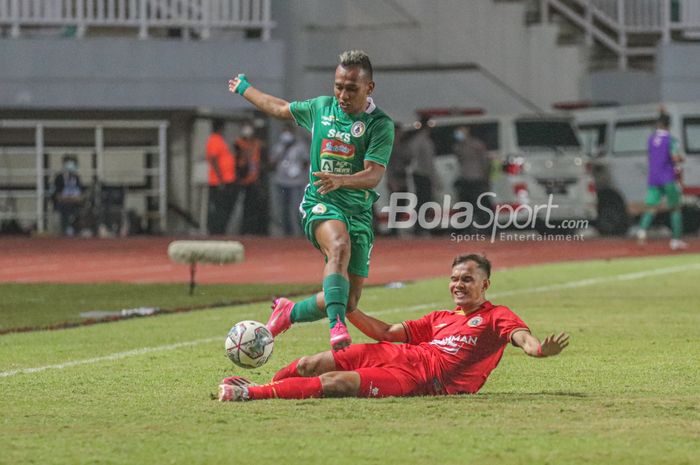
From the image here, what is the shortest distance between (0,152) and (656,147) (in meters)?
13.8

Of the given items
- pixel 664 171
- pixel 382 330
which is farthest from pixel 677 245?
pixel 382 330

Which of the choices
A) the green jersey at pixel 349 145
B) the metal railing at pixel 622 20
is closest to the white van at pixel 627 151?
the metal railing at pixel 622 20

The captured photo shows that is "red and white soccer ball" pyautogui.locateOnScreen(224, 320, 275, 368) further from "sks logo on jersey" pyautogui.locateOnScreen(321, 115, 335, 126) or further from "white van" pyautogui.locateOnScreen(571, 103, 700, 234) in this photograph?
"white van" pyautogui.locateOnScreen(571, 103, 700, 234)

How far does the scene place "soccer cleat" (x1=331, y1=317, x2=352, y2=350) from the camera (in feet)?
31.9

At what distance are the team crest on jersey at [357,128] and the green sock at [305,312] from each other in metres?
1.11

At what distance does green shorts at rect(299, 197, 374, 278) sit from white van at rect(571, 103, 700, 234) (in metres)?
21.2

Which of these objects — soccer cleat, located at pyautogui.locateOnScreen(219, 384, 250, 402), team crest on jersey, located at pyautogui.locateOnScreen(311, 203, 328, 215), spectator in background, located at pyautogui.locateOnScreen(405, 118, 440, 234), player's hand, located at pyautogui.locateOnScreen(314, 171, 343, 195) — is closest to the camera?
soccer cleat, located at pyautogui.locateOnScreen(219, 384, 250, 402)

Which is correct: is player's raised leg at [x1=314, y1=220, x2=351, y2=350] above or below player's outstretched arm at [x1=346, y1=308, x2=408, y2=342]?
above

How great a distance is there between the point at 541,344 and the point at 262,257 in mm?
18916

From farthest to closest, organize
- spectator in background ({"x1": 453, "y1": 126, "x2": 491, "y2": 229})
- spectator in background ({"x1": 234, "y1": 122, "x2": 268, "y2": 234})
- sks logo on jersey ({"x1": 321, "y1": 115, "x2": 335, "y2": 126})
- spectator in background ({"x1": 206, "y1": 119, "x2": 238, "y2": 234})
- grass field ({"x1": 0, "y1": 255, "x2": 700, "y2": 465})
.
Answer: spectator in background ({"x1": 234, "y1": 122, "x2": 268, "y2": 234}), spectator in background ({"x1": 206, "y1": 119, "x2": 238, "y2": 234}), spectator in background ({"x1": 453, "y1": 126, "x2": 491, "y2": 229}), sks logo on jersey ({"x1": 321, "y1": 115, "x2": 335, "y2": 126}), grass field ({"x1": 0, "y1": 255, "x2": 700, "y2": 465})

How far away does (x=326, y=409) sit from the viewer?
29.0 feet

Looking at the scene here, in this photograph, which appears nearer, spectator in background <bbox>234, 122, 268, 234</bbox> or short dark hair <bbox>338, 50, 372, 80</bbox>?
short dark hair <bbox>338, 50, 372, 80</bbox>

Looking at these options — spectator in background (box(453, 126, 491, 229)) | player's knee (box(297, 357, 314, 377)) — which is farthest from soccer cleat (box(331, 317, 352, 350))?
A: spectator in background (box(453, 126, 491, 229))

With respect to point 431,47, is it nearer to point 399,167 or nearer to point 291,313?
point 399,167
